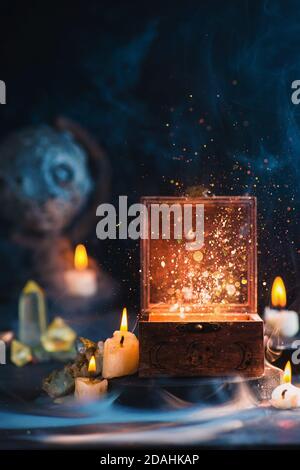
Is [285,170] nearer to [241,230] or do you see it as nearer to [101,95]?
[241,230]

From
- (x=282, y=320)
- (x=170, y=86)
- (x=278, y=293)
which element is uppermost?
(x=170, y=86)

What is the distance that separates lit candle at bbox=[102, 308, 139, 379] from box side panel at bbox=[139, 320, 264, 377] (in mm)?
64

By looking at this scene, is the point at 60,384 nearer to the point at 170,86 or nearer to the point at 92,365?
the point at 92,365

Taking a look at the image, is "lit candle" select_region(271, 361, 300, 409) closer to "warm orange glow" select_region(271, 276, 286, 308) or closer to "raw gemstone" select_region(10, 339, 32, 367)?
"warm orange glow" select_region(271, 276, 286, 308)

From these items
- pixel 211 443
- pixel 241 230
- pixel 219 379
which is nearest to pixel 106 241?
pixel 241 230

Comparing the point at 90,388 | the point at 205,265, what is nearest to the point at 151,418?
the point at 90,388

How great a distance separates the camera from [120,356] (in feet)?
6.62

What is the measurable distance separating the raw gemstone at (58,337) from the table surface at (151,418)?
0.30 m

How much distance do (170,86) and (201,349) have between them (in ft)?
3.13

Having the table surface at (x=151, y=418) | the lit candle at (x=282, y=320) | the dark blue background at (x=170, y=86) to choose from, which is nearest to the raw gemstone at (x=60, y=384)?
the table surface at (x=151, y=418)

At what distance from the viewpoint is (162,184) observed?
232 centimetres

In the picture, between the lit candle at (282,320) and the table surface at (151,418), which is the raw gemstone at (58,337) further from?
the lit candle at (282,320)

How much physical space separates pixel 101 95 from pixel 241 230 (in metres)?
0.71

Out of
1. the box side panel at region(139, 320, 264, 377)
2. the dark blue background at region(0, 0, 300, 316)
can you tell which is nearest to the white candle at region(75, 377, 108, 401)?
the box side panel at region(139, 320, 264, 377)
